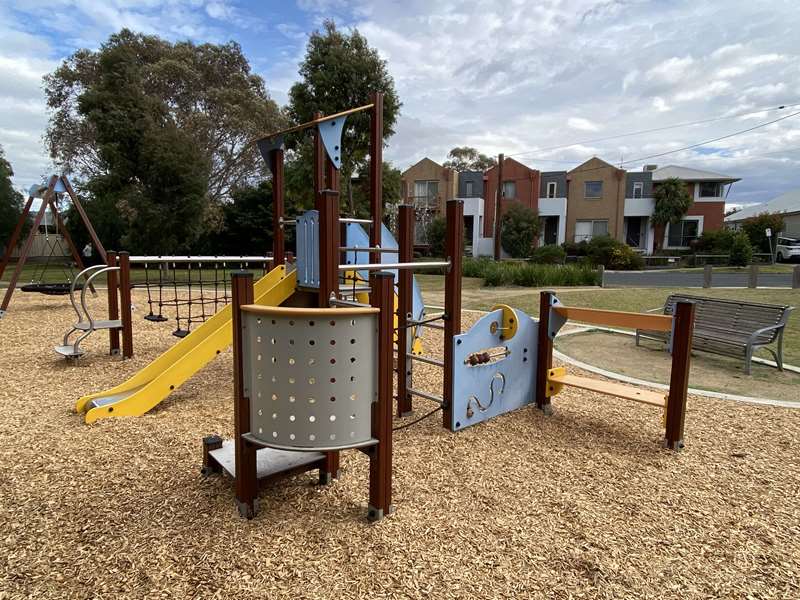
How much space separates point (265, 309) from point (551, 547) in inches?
64.6

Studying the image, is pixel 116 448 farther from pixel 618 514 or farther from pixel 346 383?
pixel 618 514

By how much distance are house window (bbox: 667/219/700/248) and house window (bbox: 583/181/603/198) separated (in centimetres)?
528

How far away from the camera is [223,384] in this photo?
16.2 feet

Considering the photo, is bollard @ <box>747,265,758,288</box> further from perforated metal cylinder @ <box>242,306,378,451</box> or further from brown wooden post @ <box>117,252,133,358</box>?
perforated metal cylinder @ <box>242,306,378,451</box>

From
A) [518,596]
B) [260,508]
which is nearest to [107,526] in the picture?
[260,508]

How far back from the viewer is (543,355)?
412 cm

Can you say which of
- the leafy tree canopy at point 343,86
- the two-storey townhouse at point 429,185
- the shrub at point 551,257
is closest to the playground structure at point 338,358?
the leafy tree canopy at point 343,86

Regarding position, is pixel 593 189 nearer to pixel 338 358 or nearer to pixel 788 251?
pixel 788 251

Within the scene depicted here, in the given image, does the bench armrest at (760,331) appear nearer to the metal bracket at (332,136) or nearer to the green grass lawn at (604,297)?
the green grass lawn at (604,297)

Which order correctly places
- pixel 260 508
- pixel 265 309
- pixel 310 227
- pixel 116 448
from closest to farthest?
pixel 265 309 → pixel 260 508 → pixel 116 448 → pixel 310 227

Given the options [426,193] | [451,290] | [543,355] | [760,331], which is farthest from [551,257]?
[451,290]

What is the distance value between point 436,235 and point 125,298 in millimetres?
26747

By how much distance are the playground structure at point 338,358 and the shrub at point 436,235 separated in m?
25.8

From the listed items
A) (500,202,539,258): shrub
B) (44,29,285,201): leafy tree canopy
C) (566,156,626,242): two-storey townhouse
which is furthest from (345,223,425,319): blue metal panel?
(566,156,626,242): two-storey townhouse
